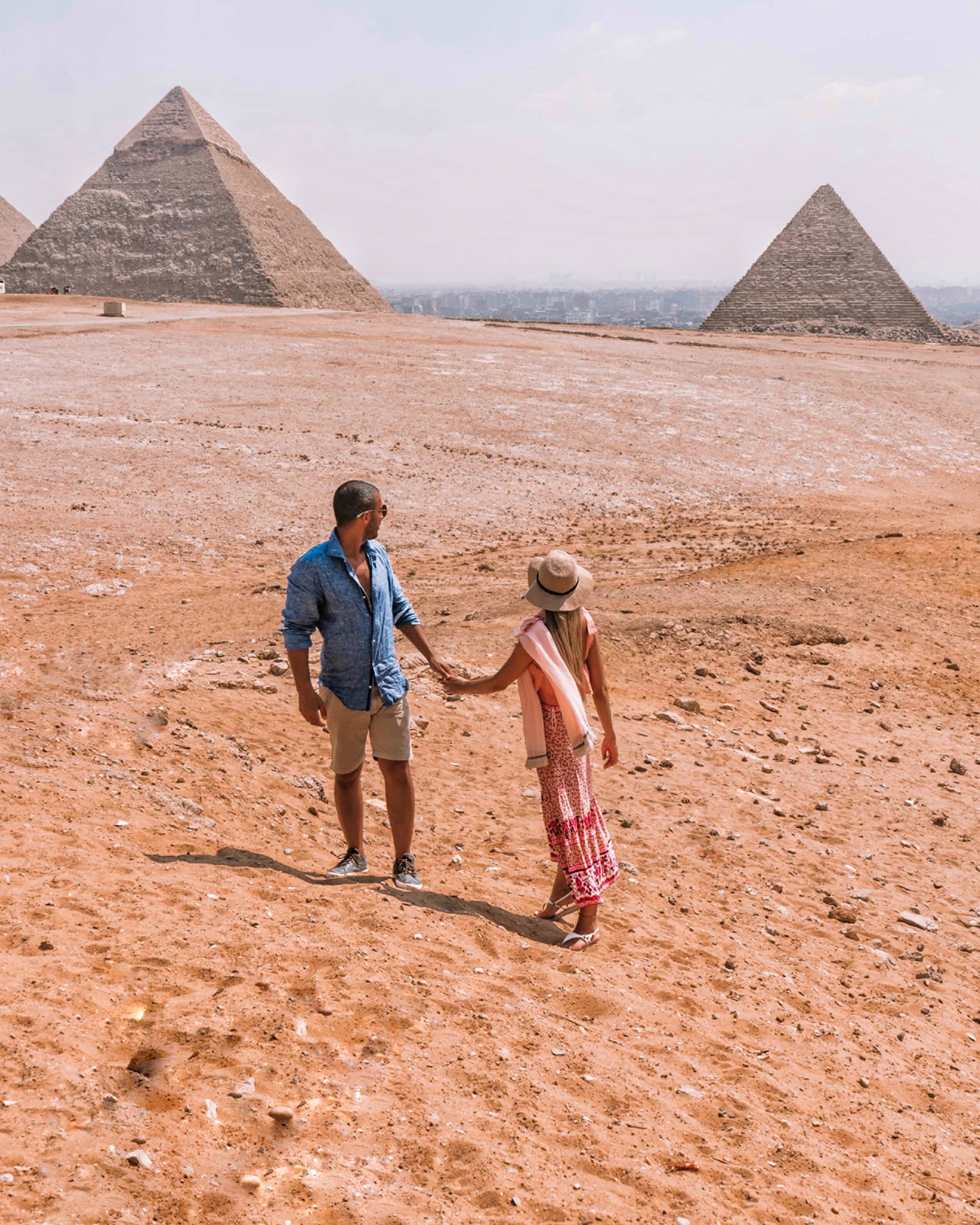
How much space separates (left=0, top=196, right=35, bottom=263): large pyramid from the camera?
253 feet

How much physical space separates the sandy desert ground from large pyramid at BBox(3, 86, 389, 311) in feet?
168

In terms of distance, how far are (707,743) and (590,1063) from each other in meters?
3.63

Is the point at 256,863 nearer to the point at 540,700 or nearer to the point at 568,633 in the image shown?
the point at 540,700

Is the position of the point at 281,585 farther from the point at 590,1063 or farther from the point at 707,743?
the point at 590,1063

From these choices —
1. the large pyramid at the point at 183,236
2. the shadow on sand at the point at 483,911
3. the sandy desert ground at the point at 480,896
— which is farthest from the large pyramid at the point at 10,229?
the shadow on sand at the point at 483,911

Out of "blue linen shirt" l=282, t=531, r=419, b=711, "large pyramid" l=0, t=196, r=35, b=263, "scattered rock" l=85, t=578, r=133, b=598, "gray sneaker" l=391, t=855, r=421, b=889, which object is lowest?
"gray sneaker" l=391, t=855, r=421, b=889

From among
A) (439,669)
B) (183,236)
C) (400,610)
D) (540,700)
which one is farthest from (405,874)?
(183,236)

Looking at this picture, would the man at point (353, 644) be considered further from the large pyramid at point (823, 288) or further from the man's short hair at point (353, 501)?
the large pyramid at point (823, 288)

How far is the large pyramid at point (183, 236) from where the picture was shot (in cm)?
6141

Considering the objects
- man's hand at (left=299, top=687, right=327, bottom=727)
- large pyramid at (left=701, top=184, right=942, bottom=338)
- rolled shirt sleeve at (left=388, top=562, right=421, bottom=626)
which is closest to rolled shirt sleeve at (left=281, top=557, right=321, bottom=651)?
man's hand at (left=299, top=687, right=327, bottom=727)

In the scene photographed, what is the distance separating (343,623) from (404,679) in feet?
1.22

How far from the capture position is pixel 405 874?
4570 mm

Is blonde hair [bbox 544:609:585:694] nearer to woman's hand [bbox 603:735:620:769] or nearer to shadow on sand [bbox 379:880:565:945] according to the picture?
woman's hand [bbox 603:735:620:769]

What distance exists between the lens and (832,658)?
27.5 ft
